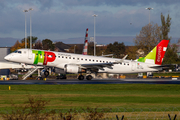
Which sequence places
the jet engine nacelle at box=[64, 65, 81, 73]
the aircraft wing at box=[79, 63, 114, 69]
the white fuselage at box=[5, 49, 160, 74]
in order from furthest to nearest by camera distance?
the aircraft wing at box=[79, 63, 114, 69] → the jet engine nacelle at box=[64, 65, 81, 73] → the white fuselage at box=[5, 49, 160, 74]

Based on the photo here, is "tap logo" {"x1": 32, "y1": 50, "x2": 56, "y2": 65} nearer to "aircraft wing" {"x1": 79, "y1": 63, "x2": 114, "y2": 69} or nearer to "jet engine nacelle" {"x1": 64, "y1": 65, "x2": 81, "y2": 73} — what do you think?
"jet engine nacelle" {"x1": 64, "y1": 65, "x2": 81, "y2": 73}

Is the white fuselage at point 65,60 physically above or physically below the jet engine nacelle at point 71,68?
above

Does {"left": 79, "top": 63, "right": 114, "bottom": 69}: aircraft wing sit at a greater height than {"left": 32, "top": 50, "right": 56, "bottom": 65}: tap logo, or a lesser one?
lesser

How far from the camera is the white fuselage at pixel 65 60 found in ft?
172

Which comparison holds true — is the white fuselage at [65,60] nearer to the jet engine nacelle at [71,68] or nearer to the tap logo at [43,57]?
the tap logo at [43,57]

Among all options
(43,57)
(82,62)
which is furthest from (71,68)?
(43,57)

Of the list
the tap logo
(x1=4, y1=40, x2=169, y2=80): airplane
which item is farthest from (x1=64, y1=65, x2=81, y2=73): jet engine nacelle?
the tap logo

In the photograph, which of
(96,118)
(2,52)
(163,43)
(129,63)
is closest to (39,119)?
(96,118)

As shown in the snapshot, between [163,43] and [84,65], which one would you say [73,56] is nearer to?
[84,65]

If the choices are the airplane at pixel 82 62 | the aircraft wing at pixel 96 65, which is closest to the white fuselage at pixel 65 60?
the airplane at pixel 82 62

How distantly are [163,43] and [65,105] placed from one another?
39.7 m

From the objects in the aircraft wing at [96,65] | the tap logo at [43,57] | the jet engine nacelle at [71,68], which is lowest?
the jet engine nacelle at [71,68]

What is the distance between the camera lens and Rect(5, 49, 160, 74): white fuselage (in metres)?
52.3

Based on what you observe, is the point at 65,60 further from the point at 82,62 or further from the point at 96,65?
the point at 96,65
